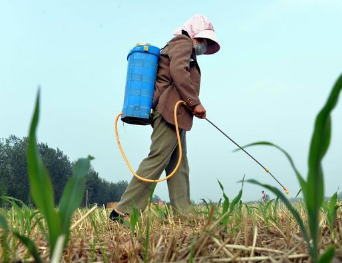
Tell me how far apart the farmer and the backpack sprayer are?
7 centimetres

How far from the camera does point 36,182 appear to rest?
28.3 inches

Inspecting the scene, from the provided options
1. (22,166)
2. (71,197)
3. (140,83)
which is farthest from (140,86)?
(22,166)

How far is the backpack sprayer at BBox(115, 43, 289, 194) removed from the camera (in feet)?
10.2

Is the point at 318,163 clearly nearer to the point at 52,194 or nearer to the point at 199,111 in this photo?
the point at 52,194

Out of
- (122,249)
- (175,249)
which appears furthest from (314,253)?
(122,249)

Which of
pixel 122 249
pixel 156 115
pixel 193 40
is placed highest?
pixel 193 40

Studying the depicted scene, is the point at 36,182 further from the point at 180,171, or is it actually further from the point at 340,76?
the point at 180,171

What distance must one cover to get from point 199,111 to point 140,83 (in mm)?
517

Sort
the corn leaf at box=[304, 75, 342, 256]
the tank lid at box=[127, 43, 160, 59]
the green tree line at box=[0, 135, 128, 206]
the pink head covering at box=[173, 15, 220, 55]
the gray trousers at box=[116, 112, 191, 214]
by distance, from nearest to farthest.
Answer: the corn leaf at box=[304, 75, 342, 256] < the gray trousers at box=[116, 112, 191, 214] < the tank lid at box=[127, 43, 160, 59] < the pink head covering at box=[173, 15, 220, 55] < the green tree line at box=[0, 135, 128, 206]

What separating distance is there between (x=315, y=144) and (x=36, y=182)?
1.65 ft

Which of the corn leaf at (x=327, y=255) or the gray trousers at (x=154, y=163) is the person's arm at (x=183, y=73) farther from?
the corn leaf at (x=327, y=255)

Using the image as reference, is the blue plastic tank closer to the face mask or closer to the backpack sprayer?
the backpack sprayer

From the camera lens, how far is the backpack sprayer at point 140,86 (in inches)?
123

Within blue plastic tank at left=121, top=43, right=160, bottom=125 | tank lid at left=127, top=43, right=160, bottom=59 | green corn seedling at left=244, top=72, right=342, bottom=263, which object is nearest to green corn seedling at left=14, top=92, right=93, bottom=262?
green corn seedling at left=244, top=72, right=342, bottom=263
